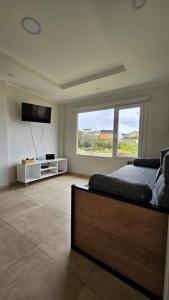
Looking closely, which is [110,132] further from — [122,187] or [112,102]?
[122,187]

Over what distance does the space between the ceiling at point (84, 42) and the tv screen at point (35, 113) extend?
0.60 m

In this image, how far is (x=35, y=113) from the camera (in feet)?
12.0

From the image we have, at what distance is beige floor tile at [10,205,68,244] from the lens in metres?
1.68

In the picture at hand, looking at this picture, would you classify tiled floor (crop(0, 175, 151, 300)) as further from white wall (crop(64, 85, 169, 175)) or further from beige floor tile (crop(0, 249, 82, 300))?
white wall (crop(64, 85, 169, 175))

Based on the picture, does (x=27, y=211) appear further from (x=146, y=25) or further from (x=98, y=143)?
(x=146, y=25)

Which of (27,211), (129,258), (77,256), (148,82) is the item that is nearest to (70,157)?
(27,211)

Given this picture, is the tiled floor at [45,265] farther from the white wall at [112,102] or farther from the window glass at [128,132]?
the window glass at [128,132]

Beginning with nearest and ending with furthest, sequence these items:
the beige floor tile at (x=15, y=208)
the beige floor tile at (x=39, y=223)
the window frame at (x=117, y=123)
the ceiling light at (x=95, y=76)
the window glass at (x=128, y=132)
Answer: the beige floor tile at (x=39, y=223) → the beige floor tile at (x=15, y=208) → the ceiling light at (x=95, y=76) → the window frame at (x=117, y=123) → the window glass at (x=128, y=132)

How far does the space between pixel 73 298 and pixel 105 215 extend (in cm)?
60

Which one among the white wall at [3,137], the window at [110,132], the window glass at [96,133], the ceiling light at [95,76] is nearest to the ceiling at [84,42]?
the ceiling light at [95,76]

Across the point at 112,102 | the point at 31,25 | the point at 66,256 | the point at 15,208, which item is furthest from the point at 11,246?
the point at 112,102

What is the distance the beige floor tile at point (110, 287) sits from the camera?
1021 millimetres

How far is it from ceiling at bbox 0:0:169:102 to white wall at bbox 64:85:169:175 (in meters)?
0.36

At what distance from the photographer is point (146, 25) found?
4.87 ft
